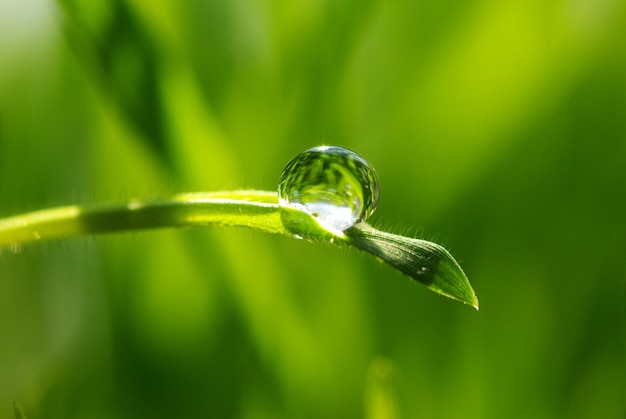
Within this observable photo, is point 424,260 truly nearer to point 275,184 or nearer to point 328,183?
point 328,183

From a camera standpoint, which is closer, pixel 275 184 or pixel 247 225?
pixel 247 225

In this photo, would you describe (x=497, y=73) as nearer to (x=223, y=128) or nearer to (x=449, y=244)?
(x=449, y=244)

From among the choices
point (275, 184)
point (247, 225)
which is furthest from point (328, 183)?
point (275, 184)

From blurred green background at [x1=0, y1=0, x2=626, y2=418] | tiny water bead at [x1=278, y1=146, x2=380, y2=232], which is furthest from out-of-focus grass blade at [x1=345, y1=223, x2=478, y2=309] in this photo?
blurred green background at [x1=0, y1=0, x2=626, y2=418]

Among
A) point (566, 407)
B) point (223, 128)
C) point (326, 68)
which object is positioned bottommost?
point (566, 407)

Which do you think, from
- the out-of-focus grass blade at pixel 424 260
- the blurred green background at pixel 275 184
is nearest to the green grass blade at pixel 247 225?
the out-of-focus grass blade at pixel 424 260


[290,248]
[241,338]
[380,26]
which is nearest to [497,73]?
[380,26]

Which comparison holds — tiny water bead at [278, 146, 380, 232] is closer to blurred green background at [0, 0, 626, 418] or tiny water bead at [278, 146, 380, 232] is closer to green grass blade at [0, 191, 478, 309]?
green grass blade at [0, 191, 478, 309]
